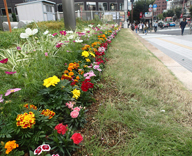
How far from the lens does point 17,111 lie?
1229 millimetres

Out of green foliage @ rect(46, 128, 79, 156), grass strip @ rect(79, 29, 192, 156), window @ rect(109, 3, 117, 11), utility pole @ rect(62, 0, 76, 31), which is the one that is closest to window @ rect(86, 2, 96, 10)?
window @ rect(109, 3, 117, 11)

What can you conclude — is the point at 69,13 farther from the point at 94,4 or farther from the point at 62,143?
the point at 94,4

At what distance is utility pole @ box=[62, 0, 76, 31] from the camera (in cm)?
550

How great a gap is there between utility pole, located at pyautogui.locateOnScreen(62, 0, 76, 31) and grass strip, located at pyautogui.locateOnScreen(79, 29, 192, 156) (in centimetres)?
385

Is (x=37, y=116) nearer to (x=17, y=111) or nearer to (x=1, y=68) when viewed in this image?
(x=17, y=111)

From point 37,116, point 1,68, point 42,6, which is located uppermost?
point 42,6

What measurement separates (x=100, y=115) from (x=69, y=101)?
1.33 ft

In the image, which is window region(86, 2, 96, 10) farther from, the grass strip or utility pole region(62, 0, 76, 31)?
the grass strip

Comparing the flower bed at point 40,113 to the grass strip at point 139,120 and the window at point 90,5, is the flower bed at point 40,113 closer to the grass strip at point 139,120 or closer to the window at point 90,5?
the grass strip at point 139,120

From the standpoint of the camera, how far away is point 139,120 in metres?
1.64

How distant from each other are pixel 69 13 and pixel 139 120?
5.12m

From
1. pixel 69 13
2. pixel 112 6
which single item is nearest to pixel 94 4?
pixel 112 6

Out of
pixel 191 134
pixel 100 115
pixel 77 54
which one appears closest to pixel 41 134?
pixel 100 115

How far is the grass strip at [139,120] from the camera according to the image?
4.35ft
